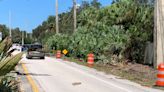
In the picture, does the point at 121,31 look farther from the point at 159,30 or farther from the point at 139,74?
the point at 139,74

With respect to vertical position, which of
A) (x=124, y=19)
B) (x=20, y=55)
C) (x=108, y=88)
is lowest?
(x=108, y=88)

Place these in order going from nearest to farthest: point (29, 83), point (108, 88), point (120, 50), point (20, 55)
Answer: point (20, 55) → point (108, 88) → point (29, 83) → point (120, 50)

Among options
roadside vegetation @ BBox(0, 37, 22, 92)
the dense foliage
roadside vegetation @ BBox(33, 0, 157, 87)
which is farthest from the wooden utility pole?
roadside vegetation @ BBox(0, 37, 22, 92)

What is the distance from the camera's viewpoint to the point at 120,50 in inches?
1618

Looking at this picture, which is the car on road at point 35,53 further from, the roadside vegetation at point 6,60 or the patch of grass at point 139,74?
the roadside vegetation at point 6,60

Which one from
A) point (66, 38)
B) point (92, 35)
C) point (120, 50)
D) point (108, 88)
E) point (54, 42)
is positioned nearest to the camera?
point (108, 88)

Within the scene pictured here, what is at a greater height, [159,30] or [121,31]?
[121,31]

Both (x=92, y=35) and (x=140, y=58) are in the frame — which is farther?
(x=92, y=35)

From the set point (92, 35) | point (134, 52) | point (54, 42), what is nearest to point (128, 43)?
point (134, 52)

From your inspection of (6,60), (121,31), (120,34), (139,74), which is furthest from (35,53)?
(6,60)

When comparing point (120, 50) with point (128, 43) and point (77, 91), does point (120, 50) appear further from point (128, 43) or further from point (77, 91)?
point (77, 91)

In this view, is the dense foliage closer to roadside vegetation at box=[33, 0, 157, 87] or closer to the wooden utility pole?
roadside vegetation at box=[33, 0, 157, 87]

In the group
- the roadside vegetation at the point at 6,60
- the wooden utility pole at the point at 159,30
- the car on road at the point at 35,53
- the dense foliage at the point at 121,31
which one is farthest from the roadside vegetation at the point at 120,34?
the roadside vegetation at the point at 6,60

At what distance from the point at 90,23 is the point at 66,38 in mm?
14816
